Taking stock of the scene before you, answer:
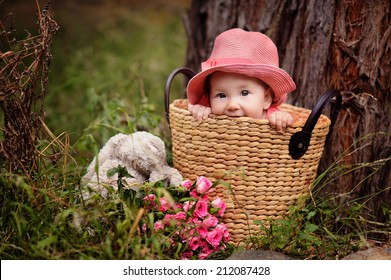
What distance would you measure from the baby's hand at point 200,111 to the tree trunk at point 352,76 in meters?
0.72

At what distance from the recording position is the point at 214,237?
2365 millimetres

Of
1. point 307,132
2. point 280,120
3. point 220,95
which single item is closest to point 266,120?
point 280,120

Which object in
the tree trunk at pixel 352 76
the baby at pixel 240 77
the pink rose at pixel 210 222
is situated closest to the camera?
the pink rose at pixel 210 222

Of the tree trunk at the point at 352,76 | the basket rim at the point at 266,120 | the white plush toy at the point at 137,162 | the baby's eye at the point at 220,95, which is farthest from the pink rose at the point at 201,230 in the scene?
the tree trunk at the point at 352,76

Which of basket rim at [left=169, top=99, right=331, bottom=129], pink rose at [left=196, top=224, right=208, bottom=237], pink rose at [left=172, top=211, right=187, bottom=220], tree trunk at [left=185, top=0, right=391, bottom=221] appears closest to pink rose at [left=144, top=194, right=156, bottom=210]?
pink rose at [left=172, top=211, right=187, bottom=220]

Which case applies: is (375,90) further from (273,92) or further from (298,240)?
(298,240)

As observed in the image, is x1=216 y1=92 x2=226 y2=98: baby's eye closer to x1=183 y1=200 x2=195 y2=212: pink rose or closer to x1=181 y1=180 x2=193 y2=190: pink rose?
x1=181 y1=180 x2=193 y2=190: pink rose

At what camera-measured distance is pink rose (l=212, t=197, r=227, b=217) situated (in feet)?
7.97

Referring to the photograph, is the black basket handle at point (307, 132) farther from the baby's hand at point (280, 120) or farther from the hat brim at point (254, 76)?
the hat brim at point (254, 76)

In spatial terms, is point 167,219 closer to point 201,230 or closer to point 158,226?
point 158,226

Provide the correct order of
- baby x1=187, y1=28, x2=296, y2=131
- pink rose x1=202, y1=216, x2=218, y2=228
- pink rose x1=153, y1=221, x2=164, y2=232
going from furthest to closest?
1. baby x1=187, y1=28, x2=296, y2=131
2. pink rose x1=202, y1=216, x2=218, y2=228
3. pink rose x1=153, y1=221, x2=164, y2=232

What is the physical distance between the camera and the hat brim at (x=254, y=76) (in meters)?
2.42
